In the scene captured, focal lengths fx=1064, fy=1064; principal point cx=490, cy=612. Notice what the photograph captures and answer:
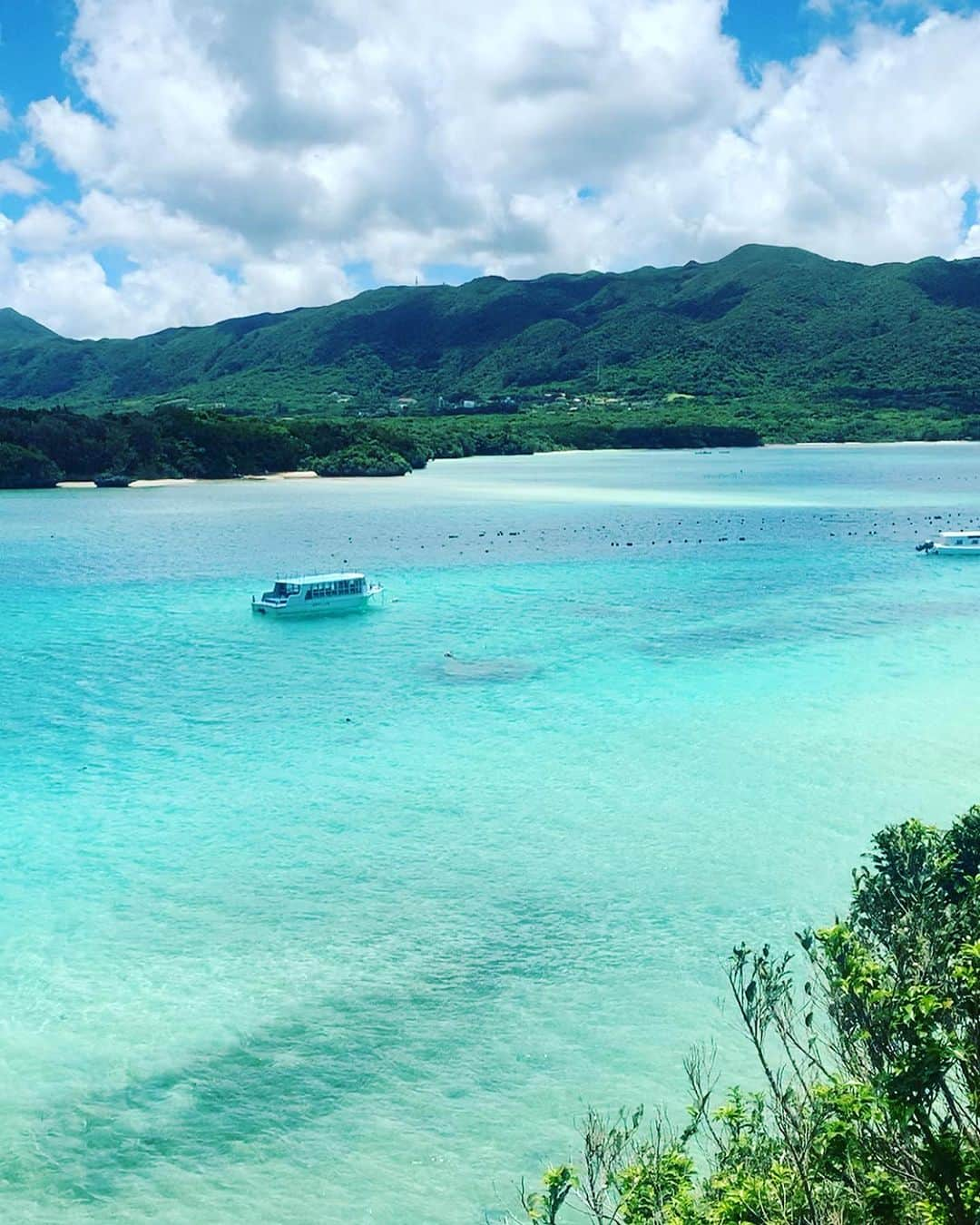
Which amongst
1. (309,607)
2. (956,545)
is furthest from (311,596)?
(956,545)

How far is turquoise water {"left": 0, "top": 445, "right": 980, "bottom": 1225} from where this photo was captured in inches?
480

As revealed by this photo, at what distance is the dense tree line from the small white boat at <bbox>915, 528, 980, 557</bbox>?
72.2 meters

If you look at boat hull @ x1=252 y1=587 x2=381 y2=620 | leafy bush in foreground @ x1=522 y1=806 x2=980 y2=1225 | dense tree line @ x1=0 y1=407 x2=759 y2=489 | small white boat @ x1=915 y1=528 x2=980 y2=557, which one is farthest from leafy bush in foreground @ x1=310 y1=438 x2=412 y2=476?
leafy bush in foreground @ x1=522 y1=806 x2=980 y2=1225

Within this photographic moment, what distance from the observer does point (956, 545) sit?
198 feet

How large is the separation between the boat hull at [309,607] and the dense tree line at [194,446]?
67012 mm

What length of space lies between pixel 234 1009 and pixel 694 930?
23.4 feet

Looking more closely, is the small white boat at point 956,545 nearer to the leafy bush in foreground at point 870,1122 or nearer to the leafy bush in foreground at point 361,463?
the leafy bush in foreground at point 870,1122

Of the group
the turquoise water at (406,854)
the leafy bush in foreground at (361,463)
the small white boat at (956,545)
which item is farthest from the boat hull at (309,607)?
the leafy bush in foreground at (361,463)

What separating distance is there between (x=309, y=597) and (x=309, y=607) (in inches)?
16.2

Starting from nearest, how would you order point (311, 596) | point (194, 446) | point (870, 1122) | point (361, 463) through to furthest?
point (870, 1122), point (311, 596), point (194, 446), point (361, 463)

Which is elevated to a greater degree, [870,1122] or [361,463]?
[361,463]

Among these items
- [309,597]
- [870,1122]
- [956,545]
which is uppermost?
[956,545]

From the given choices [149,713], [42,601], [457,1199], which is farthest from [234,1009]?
[42,601]

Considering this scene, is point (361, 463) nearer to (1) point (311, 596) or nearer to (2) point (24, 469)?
(2) point (24, 469)
